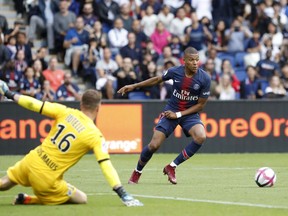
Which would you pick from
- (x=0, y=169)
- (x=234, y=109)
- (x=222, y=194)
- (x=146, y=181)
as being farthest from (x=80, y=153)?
(x=234, y=109)

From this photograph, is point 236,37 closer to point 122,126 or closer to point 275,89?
point 275,89

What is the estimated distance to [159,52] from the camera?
25828mm

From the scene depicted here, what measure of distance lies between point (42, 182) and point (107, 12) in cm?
1537

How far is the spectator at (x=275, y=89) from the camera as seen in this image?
23.8 meters

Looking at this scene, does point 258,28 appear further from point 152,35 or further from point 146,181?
point 146,181

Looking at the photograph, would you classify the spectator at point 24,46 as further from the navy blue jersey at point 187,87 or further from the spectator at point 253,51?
the navy blue jersey at point 187,87

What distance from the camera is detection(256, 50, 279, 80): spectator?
25.4 m

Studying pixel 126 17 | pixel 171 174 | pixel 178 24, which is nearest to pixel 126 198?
pixel 171 174

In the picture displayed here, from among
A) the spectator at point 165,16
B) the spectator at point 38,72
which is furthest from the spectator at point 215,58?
the spectator at point 38,72

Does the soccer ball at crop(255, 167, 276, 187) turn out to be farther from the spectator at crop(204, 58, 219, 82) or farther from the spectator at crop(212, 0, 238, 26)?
the spectator at crop(212, 0, 238, 26)

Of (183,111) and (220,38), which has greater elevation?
(220,38)

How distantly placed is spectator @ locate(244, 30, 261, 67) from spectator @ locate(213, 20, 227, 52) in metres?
0.70

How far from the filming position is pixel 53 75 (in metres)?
23.4

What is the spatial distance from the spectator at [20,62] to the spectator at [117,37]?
2909 millimetres
